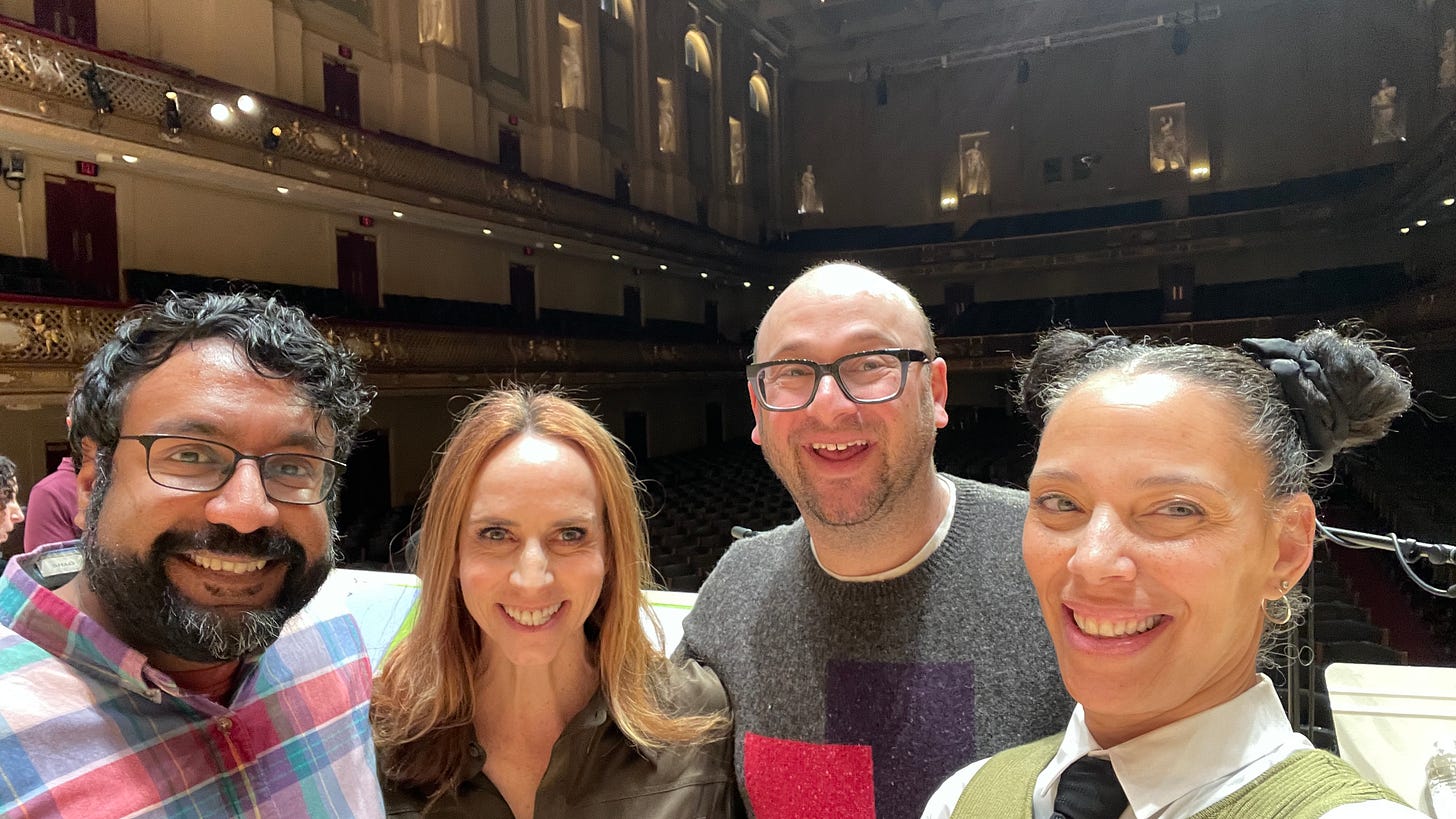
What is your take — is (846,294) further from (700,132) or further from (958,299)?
(958,299)

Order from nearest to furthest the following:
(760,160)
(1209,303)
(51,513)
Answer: (51,513) < (1209,303) < (760,160)

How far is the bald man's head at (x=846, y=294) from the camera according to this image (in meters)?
1.64

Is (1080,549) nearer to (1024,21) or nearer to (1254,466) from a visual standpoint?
(1254,466)

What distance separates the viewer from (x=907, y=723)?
5.02ft

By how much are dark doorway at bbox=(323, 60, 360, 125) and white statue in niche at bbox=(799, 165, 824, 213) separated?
389 inches

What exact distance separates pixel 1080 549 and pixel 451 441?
1.17 m

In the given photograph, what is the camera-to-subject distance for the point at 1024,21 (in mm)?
15883

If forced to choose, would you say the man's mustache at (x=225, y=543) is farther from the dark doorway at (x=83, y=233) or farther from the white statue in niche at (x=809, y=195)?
the white statue in niche at (x=809, y=195)

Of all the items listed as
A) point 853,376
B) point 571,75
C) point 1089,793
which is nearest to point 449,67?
point 571,75

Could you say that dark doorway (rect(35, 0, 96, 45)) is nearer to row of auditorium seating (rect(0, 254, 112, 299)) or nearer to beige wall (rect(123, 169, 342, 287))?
beige wall (rect(123, 169, 342, 287))

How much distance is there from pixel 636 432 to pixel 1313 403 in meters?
14.5

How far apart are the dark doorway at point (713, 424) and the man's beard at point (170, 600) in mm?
15896

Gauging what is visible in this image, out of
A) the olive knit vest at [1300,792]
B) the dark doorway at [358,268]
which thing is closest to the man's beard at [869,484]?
the olive knit vest at [1300,792]

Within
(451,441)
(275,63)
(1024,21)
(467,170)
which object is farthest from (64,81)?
(1024,21)
